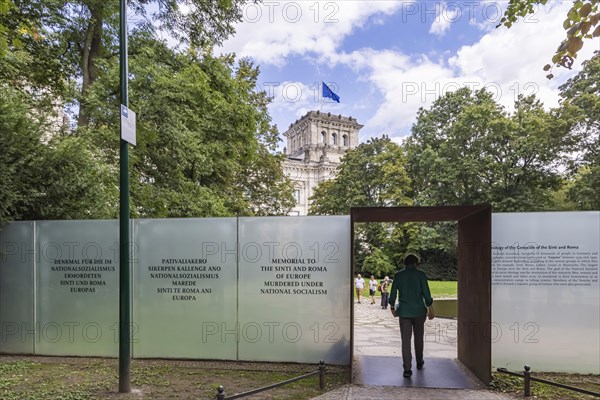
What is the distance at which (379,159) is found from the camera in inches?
1687

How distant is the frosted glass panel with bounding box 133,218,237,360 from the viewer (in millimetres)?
8516

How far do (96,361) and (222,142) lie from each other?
10787 mm

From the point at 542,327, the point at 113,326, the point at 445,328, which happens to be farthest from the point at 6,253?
the point at 445,328

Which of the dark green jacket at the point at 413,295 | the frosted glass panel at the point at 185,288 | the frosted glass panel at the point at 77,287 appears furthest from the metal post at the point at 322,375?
the frosted glass panel at the point at 77,287

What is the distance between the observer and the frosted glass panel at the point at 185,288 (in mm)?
8516

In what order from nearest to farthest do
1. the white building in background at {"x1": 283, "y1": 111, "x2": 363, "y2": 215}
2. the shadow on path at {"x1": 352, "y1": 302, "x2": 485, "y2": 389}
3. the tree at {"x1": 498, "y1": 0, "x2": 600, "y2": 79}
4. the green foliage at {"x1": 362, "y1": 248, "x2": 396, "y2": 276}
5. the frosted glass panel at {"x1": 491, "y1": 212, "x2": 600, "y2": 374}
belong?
the tree at {"x1": 498, "y1": 0, "x2": 600, "y2": 79}, the shadow on path at {"x1": 352, "y1": 302, "x2": 485, "y2": 389}, the frosted glass panel at {"x1": 491, "y1": 212, "x2": 600, "y2": 374}, the green foliage at {"x1": 362, "y1": 248, "x2": 396, "y2": 276}, the white building in background at {"x1": 283, "y1": 111, "x2": 363, "y2": 215}

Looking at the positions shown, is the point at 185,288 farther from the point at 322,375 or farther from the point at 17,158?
the point at 17,158

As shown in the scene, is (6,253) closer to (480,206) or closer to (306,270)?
(306,270)

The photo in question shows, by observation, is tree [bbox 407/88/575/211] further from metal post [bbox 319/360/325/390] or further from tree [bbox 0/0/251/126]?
metal post [bbox 319/360/325/390]

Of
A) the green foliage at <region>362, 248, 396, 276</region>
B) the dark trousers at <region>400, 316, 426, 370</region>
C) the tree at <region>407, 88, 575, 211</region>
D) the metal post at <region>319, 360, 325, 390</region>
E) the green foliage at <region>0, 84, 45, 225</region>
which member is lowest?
the green foliage at <region>362, 248, 396, 276</region>

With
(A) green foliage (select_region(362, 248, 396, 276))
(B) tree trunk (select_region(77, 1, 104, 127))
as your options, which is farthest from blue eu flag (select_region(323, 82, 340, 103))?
(B) tree trunk (select_region(77, 1, 104, 127))

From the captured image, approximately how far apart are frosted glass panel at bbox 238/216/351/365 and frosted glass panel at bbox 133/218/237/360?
320mm

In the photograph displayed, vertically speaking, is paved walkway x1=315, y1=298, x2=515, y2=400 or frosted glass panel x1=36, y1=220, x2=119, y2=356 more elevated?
frosted glass panel x1=36, y1=220, x2=119, y2=356

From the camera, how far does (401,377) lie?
7324 mm
